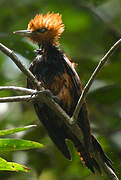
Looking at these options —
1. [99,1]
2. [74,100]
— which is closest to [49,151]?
[74,100]

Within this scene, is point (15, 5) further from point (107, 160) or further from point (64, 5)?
point (107, 160)

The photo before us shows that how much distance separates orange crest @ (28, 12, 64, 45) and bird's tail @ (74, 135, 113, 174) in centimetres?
121

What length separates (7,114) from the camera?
6277mm

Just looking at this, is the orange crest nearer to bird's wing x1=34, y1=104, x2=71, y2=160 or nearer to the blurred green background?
the blurred green background

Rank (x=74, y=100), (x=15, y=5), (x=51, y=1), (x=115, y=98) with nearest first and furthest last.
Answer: (x=74, y=100), (x=115, y=98), (x=51, y=1), (x=15, y=5)

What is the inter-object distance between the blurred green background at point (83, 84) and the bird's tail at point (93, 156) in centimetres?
23

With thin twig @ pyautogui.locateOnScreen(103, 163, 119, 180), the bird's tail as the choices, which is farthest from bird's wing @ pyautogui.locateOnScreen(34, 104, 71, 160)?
thin twig @ pyautogui.locateOnScreen(103, 163, 119, 180)

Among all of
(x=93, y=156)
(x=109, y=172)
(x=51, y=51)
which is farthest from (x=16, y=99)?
(x=51, y=51)

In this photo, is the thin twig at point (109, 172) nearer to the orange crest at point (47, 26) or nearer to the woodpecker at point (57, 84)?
the woodpecker at point (57, 84)

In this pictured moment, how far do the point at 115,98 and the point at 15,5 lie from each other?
8.32 feet

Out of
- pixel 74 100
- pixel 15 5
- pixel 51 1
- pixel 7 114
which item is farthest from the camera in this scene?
pixel 15 5

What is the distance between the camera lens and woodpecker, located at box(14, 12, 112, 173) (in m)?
4.82

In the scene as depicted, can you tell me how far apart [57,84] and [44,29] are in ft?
2.33

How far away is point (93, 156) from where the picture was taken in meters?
4.82
